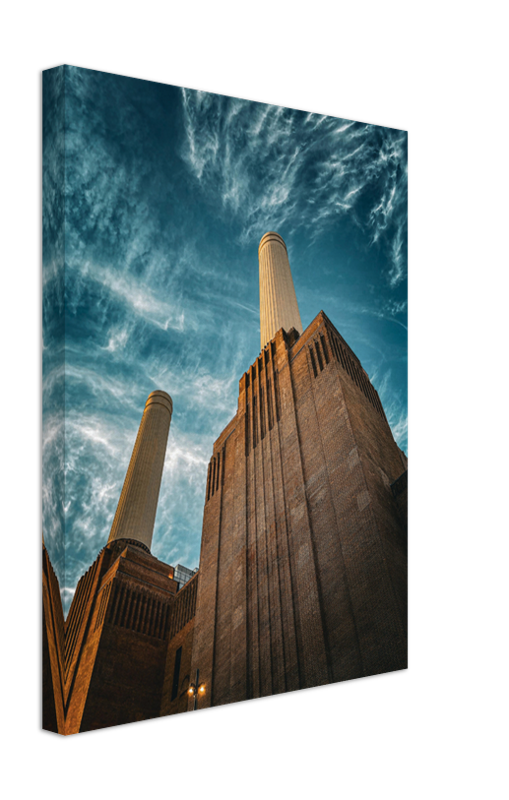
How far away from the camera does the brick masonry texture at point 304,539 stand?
11.9 meters

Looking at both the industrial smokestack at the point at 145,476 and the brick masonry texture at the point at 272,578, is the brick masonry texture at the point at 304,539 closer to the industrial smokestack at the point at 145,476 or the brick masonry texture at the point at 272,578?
the brick masonry texture at the point at 272,578

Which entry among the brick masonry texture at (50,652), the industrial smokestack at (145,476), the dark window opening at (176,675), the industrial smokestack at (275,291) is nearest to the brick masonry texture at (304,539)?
the dark window opening at (176,675)

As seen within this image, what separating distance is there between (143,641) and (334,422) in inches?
669

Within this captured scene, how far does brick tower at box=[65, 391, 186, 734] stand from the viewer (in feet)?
71.9

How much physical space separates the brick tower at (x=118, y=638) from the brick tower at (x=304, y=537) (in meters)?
6.61

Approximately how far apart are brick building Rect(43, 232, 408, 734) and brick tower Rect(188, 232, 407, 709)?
2.1 inches

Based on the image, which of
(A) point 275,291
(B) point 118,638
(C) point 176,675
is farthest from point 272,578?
(A) point 275,291

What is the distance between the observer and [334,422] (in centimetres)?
1642

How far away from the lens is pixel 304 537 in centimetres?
1517

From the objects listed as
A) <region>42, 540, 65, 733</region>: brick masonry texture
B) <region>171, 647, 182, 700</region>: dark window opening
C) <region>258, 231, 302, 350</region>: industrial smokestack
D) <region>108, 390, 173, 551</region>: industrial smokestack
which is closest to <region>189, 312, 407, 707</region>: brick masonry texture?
<region>171, 647, 182, 700</region>: dark window opening

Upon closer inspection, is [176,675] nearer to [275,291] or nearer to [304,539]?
[304,539]

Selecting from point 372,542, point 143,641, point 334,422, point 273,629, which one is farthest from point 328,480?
point 143,641

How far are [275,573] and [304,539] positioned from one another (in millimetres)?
1785
